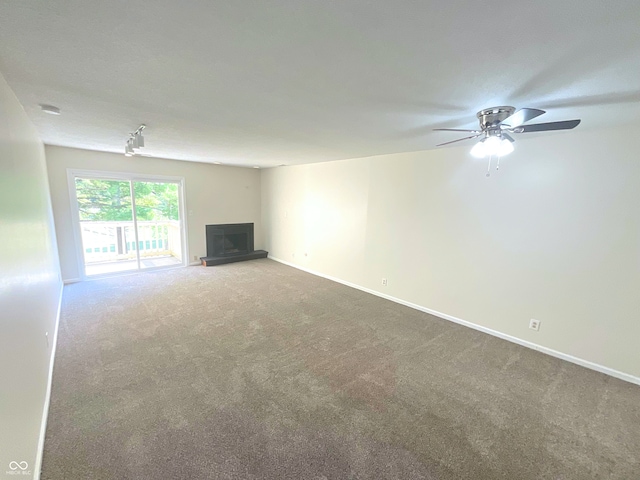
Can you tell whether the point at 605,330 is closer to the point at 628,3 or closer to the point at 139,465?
the point at 628,3

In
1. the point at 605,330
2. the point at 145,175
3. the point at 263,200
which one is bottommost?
the point at 605,330

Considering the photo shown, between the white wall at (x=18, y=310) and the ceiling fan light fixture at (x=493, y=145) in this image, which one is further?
the ceiling fan light fixture at (x=493, y=145)

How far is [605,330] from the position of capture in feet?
8.21

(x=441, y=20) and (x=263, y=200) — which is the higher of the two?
(x=441, y=20)

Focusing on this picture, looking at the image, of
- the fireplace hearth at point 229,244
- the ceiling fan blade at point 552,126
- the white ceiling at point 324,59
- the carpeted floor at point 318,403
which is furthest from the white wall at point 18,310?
the fireplace hearth at point 229,244

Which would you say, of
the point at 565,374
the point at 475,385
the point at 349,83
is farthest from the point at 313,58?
the point at 565,374

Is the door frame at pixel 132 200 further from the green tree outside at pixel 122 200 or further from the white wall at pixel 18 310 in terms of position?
the white wall at pixel 18 310

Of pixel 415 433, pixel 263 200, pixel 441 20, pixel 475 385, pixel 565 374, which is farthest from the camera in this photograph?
pixel 263 200

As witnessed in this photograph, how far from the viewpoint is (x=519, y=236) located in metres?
2.92

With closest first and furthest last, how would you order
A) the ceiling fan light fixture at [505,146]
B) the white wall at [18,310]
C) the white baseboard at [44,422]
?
the white wall at [18,310]
the white baseboard at [44,422]
the ceiling fan light fixture at [505,146]

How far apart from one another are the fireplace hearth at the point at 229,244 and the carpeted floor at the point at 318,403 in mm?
2661

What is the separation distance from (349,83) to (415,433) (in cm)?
232

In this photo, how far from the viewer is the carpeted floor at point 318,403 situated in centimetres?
158

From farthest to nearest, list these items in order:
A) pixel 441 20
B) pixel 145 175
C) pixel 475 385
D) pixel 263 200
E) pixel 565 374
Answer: pixel 263 200, pixel 145 175, pixel 565 374, pixel 475 385, pixel 441 20
